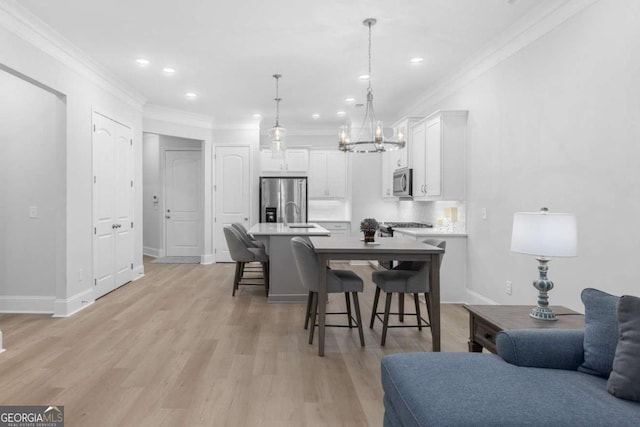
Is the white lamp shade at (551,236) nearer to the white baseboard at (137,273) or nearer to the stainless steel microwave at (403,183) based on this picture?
the stainless steel microwave at (403,183)

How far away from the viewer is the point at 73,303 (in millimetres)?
4535

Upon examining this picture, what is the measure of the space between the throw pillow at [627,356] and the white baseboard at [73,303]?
15.5 feet

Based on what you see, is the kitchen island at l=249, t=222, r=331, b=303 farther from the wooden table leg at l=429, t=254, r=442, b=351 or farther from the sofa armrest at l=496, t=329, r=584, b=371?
the sofa armrest at l=496, t=329, r=584, b=371

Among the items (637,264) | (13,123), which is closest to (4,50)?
(13,123)

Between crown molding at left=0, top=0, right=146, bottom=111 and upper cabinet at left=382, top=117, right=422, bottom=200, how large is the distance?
13.0ft

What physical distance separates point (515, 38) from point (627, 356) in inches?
132

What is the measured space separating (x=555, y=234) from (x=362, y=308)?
3.03m

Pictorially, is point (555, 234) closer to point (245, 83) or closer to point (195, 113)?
point (245, 83)

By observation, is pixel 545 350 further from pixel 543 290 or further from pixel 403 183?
pixel 403 183

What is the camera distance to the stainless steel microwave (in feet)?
20.4

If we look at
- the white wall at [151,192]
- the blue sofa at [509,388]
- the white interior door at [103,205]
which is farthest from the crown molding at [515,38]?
the white wall at [151,192]

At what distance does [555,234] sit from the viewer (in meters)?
2.12

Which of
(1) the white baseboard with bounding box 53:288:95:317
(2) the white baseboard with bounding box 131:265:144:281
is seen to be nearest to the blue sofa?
(1) the white baseboard with bounding box 53:288:95:317

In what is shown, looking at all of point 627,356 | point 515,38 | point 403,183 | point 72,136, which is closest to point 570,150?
point 515,38
